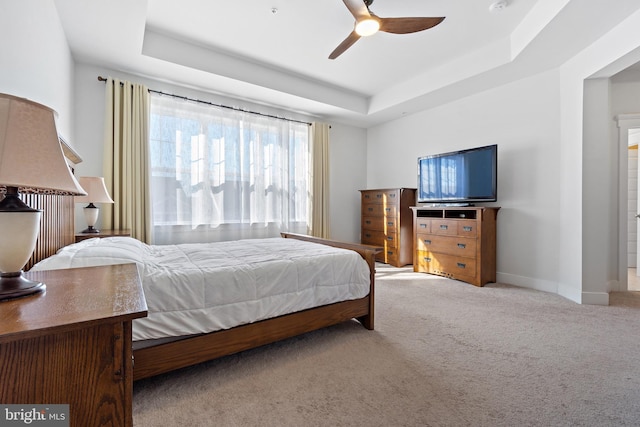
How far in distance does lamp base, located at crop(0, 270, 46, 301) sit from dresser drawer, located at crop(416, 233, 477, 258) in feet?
12.5

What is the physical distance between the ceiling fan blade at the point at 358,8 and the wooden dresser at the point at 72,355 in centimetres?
235

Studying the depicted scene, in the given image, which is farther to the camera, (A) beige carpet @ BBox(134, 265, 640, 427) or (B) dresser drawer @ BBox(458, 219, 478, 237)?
(B) dresser drawer @ BBox(458, 219, 478, 237)

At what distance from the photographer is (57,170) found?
831 millimetres

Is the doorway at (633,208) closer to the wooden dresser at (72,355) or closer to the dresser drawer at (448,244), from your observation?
the dresser drawer at (448,244)

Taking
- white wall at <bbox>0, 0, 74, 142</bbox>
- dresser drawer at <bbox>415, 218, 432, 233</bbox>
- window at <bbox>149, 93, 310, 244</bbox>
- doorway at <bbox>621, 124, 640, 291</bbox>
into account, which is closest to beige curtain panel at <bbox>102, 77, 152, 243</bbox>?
window at <bbox>149, 93, 310, 244</bbox>

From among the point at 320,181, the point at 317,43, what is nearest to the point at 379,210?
the point at 320,181

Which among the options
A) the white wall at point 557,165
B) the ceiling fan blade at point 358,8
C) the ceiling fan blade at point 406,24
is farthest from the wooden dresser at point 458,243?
the ceiling fan blade at point 358,8

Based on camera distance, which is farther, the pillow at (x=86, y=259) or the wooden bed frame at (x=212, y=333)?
the wooden bed frame at (x=212, y=333)

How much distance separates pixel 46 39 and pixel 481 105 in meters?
4.60

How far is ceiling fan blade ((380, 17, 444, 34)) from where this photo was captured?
7.37 ft

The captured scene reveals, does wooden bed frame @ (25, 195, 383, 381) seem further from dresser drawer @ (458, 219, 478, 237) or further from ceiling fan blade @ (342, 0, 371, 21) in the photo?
dresser drawer @ (458, 219, 478, 237)

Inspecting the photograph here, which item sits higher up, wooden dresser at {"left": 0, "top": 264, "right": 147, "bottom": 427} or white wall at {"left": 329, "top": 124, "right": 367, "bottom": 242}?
white wall at {"left": 329, "top": 124, "right": 367, "bottom": 242}

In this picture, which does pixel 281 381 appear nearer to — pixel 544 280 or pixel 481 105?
pixel 544 280

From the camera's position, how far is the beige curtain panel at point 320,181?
4867mm
